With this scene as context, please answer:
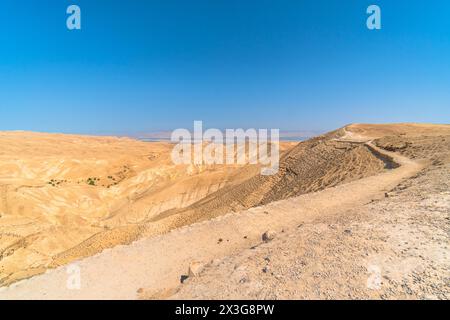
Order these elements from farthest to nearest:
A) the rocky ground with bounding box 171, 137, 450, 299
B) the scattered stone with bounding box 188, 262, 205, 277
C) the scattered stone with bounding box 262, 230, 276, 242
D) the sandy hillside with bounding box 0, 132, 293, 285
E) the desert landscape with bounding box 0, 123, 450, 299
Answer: the sandy hillside with bounding box 0, 132, 293, 285 < the scattered stone with bounding box 262, 230, 276, 242 < the scattered stone with bounding box 188, 262, 205, 277 < the desert landscape with bounding box 0, 123, 450, 299 < the rocky ground with bounding box 171, 137, 450, 299

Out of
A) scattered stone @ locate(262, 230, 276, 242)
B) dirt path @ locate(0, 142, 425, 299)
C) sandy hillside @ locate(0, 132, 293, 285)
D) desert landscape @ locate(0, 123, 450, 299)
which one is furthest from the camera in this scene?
sandy hillside @ locate(0, 132, 293, 285)

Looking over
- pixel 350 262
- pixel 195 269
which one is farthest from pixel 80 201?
pixel 350 262

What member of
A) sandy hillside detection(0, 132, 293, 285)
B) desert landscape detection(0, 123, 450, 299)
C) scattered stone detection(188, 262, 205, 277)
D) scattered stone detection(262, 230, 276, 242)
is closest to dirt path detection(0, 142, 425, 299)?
desert landscape detection(0, 123, 450, 299)

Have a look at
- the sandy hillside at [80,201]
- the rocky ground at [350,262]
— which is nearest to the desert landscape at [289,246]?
the rocky ground at [350,262]

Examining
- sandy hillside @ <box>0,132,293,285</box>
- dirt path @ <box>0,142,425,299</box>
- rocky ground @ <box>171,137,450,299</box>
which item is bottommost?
sandy hillside @ <box>0,132,293,285</box>

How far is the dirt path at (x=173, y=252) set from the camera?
20.3 ft

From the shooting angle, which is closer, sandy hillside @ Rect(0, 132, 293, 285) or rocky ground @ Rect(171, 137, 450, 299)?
rocky ground @ Rect(171, 137, 450, 299)

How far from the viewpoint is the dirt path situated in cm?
618

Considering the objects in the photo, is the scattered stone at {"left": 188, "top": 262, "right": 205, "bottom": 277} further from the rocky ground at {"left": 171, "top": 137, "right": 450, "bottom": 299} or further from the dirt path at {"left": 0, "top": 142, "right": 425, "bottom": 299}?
the dirt path at {"left": 0, "top": 142, "right": 425, "bottom": 299}

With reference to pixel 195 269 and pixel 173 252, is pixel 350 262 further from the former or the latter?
pixel 173 252

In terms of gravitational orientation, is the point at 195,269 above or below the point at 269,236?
below

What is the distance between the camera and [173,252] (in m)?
7.57

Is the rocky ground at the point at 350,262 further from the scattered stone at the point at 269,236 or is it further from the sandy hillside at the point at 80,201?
the sandy hillside at the point at 80,201
